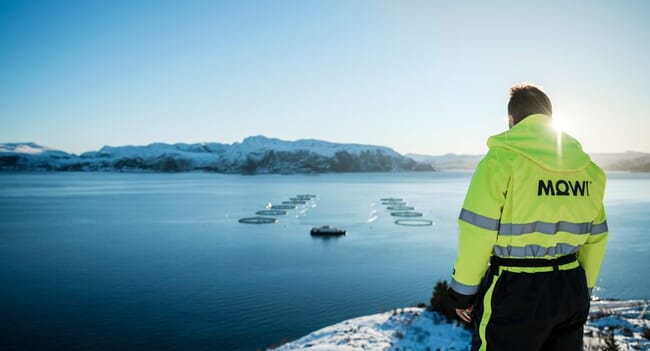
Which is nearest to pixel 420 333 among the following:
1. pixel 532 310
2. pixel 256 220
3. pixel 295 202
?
pixel 532 310

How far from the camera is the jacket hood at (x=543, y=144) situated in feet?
7.70

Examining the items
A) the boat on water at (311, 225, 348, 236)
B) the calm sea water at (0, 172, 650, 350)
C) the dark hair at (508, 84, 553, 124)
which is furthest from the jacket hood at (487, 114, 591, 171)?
the boat on water at (311, 225, 348, 236)

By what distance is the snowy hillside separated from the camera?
7.34 m

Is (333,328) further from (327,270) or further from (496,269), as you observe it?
(327,270)

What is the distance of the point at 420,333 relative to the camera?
10.6 m

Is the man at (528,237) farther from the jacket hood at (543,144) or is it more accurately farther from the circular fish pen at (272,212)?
the circular fish pen at (272,212)

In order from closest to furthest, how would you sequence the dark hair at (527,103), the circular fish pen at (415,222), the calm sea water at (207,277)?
1. the dark hair at (527,103)
2. the calm sea water at (207,277)
3. the circular fish pen at (415,222)

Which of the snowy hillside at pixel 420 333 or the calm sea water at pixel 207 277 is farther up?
the snowy hillside at pixel 420 333

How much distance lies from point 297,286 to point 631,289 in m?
21.3

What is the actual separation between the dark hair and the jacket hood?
0.11m

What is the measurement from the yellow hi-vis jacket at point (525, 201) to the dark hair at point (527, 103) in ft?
0.40

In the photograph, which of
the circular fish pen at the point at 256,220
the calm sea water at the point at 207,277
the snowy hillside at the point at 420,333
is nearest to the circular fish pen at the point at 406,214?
the calm sea water at the point at 207,277

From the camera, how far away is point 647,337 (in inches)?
274

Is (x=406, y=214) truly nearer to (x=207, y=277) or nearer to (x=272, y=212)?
(x=272, y=212)
